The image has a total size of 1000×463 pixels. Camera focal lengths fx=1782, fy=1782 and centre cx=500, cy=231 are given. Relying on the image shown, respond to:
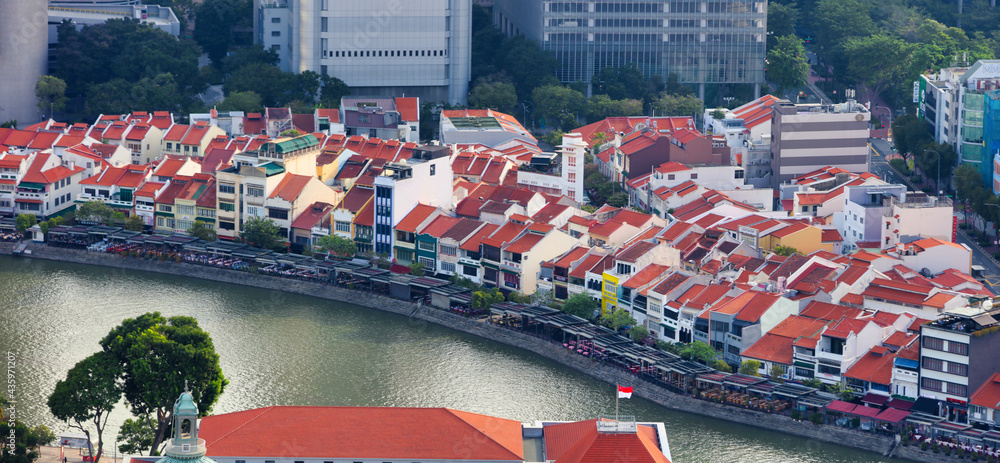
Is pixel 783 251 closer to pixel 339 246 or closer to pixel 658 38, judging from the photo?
pixel 339 246

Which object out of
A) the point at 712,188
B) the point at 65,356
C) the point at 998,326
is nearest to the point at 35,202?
the point at 65,356

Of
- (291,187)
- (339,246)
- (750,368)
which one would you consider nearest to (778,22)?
(291,187)

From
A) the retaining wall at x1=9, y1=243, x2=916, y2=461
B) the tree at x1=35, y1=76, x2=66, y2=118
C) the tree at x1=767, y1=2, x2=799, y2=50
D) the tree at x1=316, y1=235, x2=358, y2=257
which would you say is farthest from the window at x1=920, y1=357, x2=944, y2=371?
the tree at x1=35, y1=76, x2=66, y2=118

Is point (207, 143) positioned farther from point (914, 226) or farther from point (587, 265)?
point (914, 226)

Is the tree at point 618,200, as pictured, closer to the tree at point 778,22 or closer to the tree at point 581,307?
the tree at point 581,307

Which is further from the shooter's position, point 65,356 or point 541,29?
point 541,29

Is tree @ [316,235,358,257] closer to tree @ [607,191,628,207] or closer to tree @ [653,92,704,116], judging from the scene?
tree @ [607,191,628,207]
